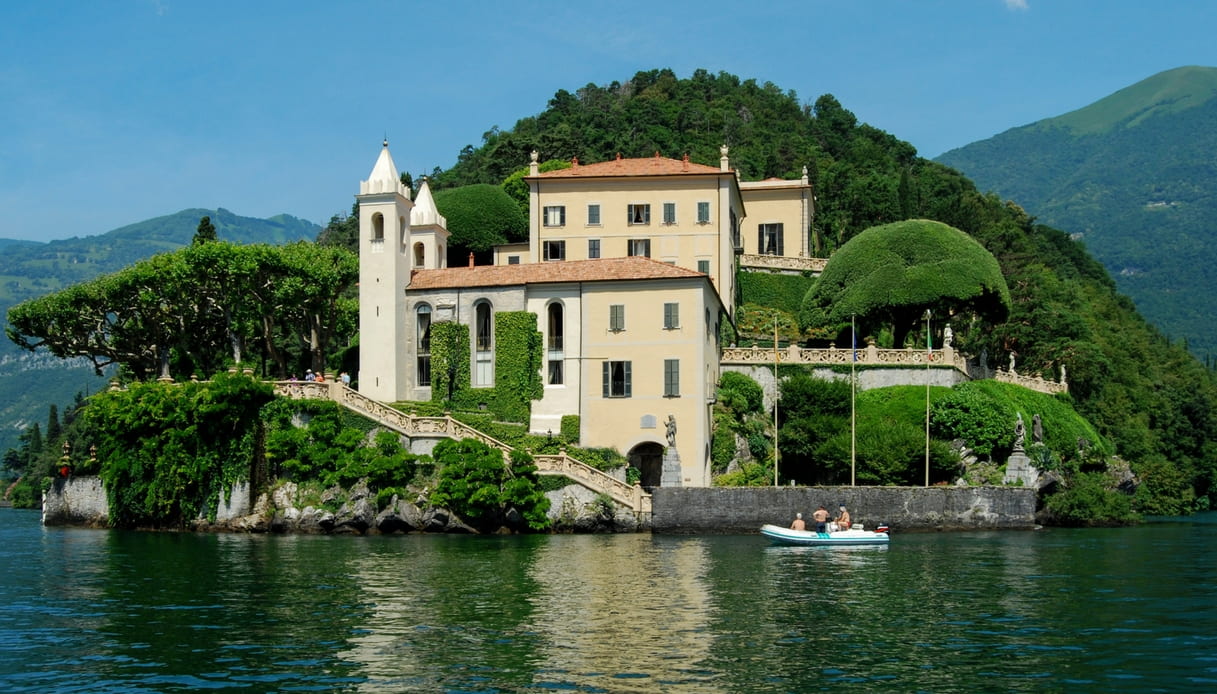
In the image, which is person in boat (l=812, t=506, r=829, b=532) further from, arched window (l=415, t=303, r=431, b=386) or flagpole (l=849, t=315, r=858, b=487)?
arched window (l=415, t=303, r=431, b=386)

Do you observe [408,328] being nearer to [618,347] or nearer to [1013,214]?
Result: [618,347]

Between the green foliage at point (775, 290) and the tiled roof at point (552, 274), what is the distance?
768 inches

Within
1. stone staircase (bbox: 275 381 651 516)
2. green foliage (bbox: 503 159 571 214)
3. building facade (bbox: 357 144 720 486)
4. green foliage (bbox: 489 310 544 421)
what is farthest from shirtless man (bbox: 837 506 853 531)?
green foliage (bbox: 503 159 571 214)

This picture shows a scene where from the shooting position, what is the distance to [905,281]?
70.2 meters

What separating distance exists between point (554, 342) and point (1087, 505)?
2629 centimetres

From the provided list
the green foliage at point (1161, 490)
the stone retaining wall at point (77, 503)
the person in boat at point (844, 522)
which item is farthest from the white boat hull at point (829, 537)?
the green foliage at point (1161, 490)

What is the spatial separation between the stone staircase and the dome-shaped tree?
19648 millimetres

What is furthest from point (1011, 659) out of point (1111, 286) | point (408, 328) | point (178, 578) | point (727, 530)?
point (1111, 286)

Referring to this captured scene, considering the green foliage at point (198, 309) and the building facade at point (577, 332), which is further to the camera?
the green foliage at point (198, 309)

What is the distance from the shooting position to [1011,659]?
25453mm

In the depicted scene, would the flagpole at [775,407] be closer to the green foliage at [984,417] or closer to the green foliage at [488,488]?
the green foliage at [984,417]

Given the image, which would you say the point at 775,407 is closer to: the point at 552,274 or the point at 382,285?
the point at 552,274

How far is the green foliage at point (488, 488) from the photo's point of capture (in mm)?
54344

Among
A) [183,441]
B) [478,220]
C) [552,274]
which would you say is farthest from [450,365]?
[478,220]
